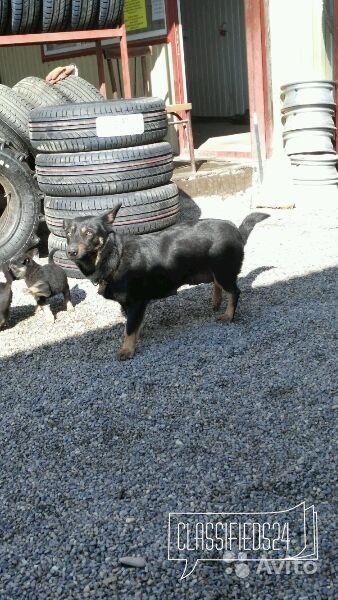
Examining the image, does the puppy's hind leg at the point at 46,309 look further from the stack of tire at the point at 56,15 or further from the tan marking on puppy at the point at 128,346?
the stack of tire at the point at 56,15

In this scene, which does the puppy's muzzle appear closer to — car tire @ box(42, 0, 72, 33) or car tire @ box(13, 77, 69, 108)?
car tire @ box(13, 77, 69, 108)

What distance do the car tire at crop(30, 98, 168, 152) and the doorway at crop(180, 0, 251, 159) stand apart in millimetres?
7883

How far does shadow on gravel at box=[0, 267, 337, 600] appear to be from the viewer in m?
2.40

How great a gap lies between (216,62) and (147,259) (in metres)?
11.8

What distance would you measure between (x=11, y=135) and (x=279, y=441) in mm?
4224

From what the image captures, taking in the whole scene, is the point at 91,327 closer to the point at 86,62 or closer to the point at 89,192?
the point at 89,192

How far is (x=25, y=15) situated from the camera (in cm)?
710

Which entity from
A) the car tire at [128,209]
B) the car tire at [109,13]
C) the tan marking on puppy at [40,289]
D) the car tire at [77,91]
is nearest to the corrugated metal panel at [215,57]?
the car tire at [109,13]

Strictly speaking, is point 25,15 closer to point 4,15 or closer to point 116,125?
point 4,15

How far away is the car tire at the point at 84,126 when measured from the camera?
550 centimetres

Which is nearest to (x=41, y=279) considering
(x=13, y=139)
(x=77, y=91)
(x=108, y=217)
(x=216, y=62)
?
(x=108, y=217)

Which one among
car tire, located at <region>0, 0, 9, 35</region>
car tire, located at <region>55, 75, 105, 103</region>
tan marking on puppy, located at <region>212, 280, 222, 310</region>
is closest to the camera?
tan marking on puppy, located at <region>212, 280, 222, 310</region>
